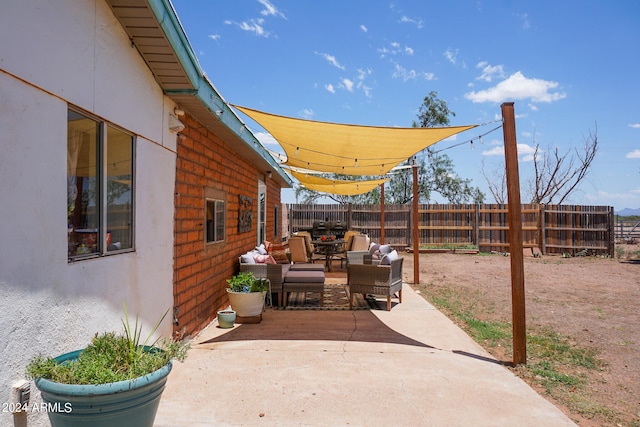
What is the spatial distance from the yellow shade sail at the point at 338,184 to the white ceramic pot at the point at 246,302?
5514 mm

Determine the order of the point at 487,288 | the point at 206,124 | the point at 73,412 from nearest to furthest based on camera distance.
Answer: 1. the point at 73,412
2. the point at 206,124
3. the point at 487,288

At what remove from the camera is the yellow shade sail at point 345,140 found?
5.30 m

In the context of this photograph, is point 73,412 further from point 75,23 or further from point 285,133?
point 285,133

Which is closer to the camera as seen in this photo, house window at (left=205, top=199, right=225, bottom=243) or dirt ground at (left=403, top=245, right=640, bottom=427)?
dirt ground at (left=403, top=245, right=640, bottom=427)

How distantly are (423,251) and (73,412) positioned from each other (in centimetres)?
1550

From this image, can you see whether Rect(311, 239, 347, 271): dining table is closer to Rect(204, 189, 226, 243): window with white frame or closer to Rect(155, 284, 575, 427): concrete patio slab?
Rect(204, 189, 226, 243): window with white frame

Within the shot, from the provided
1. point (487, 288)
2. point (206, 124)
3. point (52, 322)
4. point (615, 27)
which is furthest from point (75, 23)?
point (615, 27)

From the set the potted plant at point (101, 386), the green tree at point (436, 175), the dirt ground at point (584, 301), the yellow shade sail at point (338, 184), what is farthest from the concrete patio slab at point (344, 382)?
the green tree at point (436, 175)

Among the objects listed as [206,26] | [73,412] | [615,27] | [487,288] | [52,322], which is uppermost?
[615,27]

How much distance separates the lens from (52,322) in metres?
2.22

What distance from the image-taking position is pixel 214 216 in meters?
5.57

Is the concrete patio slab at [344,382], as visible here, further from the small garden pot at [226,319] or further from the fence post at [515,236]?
the fence post at [515,236]

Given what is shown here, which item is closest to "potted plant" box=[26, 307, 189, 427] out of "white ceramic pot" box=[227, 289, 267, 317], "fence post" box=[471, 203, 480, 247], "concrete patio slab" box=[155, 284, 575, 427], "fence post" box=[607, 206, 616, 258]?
"concrete patio slab" box=[155, 284, 575, 427]

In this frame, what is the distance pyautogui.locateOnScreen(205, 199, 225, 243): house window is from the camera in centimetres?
534
